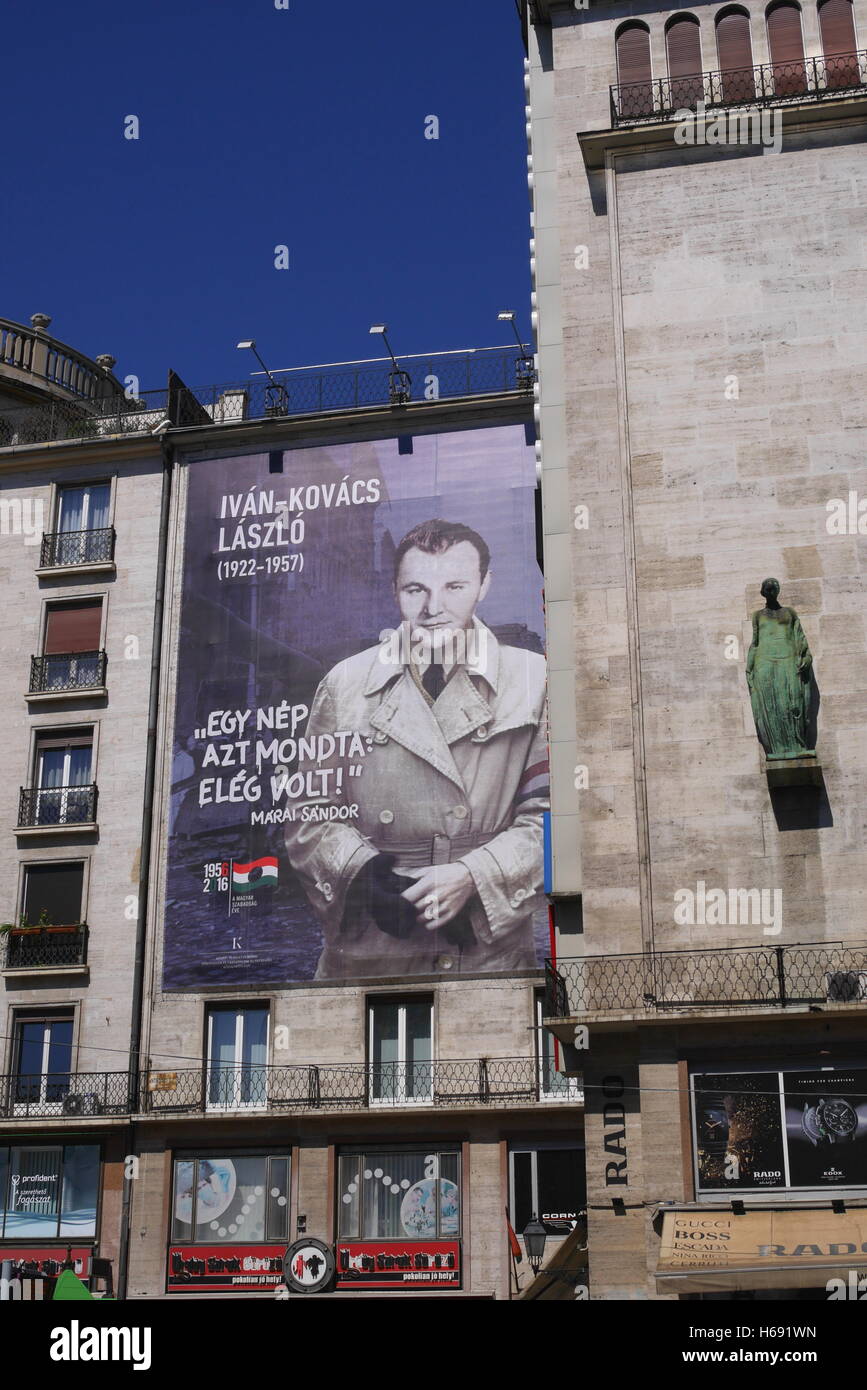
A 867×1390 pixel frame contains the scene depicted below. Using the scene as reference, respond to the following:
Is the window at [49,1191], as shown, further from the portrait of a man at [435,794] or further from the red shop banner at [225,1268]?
the portrait of a man at [435,794]

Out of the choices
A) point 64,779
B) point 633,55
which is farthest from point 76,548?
point 633,55

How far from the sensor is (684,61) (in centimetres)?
3516

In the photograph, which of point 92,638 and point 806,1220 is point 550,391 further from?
point 92,638

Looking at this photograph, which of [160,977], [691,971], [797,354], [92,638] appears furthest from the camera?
[92,638]

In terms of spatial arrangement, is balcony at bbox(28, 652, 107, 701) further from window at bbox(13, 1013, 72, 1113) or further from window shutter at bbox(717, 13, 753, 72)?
window shutter at bbox(717, 13, 753, 72)

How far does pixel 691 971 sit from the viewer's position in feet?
93.5

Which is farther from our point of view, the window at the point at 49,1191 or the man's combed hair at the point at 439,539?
the man's combed hair at the point at 439,539

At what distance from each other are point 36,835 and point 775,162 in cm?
2777

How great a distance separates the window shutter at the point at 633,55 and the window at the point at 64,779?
24346mm

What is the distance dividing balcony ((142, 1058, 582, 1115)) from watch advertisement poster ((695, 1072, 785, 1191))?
42.1 feet

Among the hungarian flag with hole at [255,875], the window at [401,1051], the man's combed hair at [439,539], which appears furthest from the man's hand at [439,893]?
the man's combed hair at [439,539]

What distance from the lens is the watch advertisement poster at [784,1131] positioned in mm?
27016
